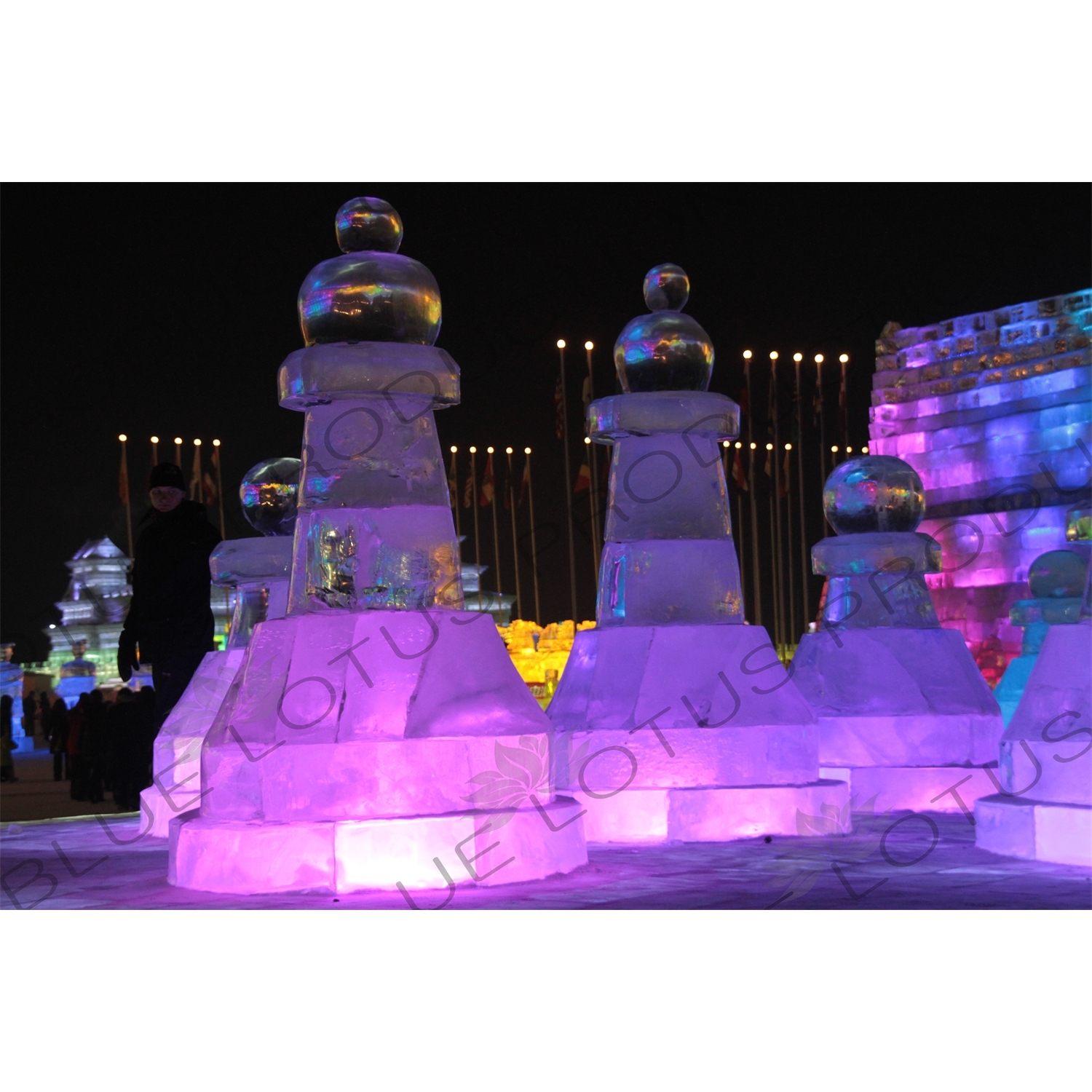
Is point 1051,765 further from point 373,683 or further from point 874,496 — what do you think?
point 874,496

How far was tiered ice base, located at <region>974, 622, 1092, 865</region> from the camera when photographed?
7.31 metres

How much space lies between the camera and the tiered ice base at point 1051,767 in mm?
7312

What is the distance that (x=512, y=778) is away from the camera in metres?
7.20

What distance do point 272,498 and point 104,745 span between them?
17.1ft

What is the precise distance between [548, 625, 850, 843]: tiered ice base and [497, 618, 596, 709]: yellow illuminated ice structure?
15198 millimetres

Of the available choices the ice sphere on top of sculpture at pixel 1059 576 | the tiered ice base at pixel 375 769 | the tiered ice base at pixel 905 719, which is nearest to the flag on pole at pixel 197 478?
the ice sphere on top of sculpture at pixel 1059 576

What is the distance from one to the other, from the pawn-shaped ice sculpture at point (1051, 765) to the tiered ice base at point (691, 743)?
1.42 m

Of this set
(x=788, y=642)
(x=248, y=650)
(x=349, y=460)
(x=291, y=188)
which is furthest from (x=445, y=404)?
(x=788, y=642)

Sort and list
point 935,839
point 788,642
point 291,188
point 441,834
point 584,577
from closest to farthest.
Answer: point 441,834, point 935,839, point 291,188, point 788,642, point 584,577

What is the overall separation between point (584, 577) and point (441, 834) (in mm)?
24953

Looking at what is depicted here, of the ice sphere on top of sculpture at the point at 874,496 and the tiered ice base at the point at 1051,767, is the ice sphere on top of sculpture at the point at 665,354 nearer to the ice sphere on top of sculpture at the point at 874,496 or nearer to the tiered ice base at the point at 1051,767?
the ice sphere on top of sculpture at the point at 874,496

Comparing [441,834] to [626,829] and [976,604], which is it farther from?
[976,604]

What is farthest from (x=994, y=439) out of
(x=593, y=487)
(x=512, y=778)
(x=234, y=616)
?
(x=512, y=778)

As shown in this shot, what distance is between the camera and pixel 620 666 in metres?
9.55
